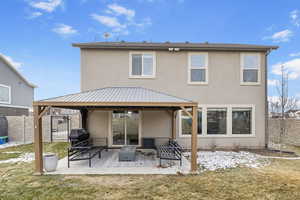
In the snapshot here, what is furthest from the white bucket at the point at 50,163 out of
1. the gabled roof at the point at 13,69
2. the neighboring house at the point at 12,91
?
the gabled roof at the point at 13,69

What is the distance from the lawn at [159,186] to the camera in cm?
425

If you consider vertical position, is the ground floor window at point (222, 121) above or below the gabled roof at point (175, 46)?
below

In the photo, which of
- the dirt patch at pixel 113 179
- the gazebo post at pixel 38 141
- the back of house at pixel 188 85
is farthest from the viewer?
the back of house at pixel 188 85

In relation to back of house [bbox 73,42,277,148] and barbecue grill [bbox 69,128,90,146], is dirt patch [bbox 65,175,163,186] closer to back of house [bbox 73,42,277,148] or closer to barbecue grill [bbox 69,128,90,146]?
barbecue grill [bbox 69,128,90,146]

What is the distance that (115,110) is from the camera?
928 centimetres

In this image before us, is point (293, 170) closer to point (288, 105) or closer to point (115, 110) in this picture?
point (288, 105)

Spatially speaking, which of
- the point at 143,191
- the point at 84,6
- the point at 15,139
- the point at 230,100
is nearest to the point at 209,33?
the point at 230,100

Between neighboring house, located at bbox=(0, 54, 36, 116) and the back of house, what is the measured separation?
11.2 meters

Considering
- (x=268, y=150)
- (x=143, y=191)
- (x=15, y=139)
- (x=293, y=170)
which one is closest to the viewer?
(x=143, y=191)

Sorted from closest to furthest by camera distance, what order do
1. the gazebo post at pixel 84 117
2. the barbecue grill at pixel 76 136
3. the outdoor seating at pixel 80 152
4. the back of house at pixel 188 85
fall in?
the outdoor seating at pixel 80 152
the barbecue grill at pixel 76 136
the gazebo post at pixel 84 117
the back of house at pixel 188 85

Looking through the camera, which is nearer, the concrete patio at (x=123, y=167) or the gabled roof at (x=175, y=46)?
the concrete patio at (x=123, y=167)

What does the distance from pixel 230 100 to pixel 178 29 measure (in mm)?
9755

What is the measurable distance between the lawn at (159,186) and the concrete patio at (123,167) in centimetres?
40

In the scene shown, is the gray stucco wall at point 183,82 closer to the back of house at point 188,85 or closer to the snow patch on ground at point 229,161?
the back of house at point 188,85
